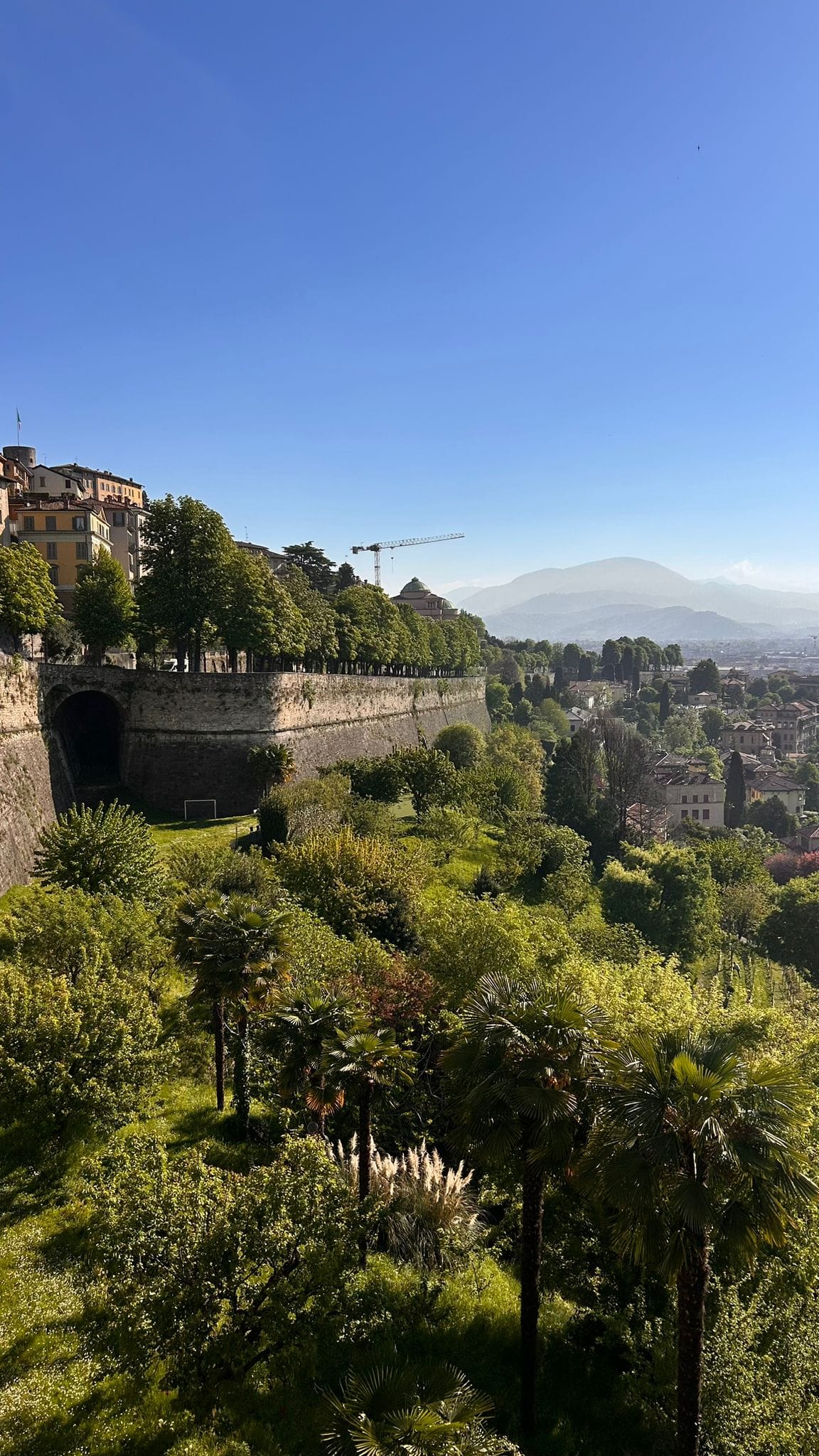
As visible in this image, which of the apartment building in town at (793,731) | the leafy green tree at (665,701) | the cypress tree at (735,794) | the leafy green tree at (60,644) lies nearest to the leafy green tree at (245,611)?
the leafy green tree at (60,644)

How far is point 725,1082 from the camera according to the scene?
1013cm

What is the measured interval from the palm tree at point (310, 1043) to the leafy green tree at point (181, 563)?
37.4 metres

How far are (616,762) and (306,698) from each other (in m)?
44.1

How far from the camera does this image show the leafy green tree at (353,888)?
32.0 m

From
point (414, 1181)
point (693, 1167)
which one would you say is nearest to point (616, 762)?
point (414, 1181)

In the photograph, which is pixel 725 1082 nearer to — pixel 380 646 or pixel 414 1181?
pixel 414 1181

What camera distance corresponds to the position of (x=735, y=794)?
343 ft

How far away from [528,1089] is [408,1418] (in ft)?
14.2

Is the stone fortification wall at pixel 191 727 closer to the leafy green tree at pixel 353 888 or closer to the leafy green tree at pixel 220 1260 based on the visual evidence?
the leafy green tree at pixel 353 888

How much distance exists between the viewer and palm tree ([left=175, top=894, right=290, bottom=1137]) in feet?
55.3

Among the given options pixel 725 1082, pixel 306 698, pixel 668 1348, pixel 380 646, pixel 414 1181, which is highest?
pixel 380 646

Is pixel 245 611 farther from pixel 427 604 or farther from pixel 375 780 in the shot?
pixel 427 604

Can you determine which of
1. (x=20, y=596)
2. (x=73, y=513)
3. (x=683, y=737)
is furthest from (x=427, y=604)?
(x=20, y=596)

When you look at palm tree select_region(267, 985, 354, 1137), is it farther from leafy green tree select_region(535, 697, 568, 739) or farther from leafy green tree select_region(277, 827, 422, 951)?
leafy green tree select_region(535, 697, 568, 739)
